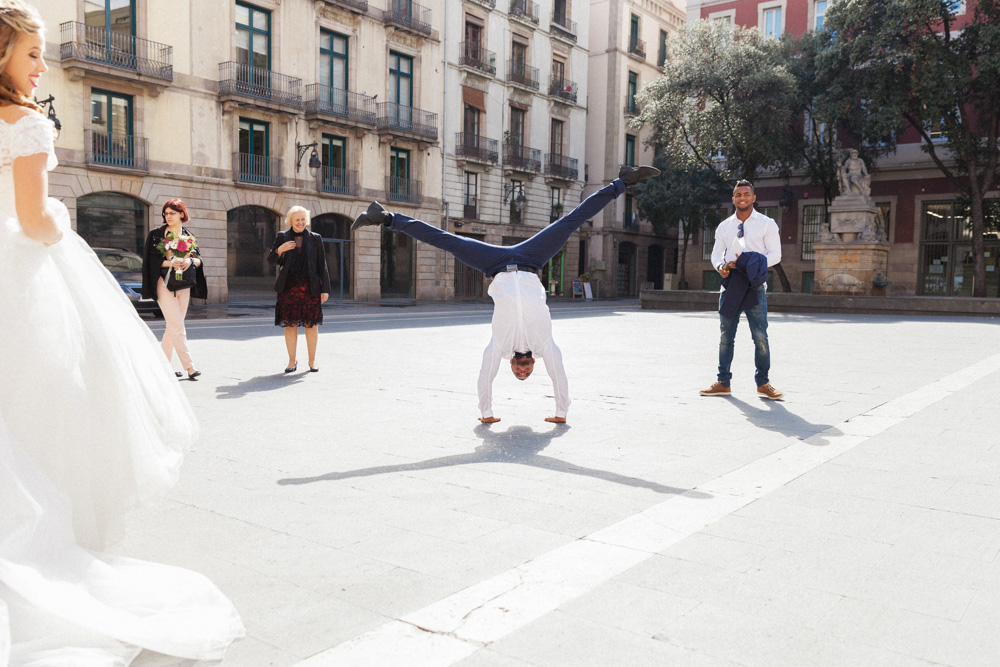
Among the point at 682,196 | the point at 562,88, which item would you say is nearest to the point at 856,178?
the point at 682,196

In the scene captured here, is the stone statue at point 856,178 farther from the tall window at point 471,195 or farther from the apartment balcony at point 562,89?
the apartment balcony at point 562,89

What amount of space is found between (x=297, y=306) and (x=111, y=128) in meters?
17.4

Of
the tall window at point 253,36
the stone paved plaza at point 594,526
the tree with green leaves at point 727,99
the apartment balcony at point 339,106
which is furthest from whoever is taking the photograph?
the tree with green leaves at point 727,99

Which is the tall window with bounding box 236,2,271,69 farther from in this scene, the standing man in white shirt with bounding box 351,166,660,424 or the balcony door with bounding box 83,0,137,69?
the standing man in white shirt with bounding box 351,166,660,424

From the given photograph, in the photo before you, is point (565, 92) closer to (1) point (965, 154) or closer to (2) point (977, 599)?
(1) point (965, 154)

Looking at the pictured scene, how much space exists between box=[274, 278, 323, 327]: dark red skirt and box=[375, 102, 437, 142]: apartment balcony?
22.0 meters

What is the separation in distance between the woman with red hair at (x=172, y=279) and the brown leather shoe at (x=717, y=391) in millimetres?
4975

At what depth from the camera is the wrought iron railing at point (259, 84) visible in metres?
24.7

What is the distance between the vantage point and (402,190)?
3094 cm

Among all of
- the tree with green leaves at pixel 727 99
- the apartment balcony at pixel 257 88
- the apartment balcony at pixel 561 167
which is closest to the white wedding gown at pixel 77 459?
the apartment balcony at pixel 257 88

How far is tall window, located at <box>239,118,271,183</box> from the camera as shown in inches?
1008

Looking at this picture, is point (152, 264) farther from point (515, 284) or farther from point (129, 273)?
point (129, 273)

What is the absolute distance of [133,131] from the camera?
74.9 ft

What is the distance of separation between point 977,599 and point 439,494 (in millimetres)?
2243
